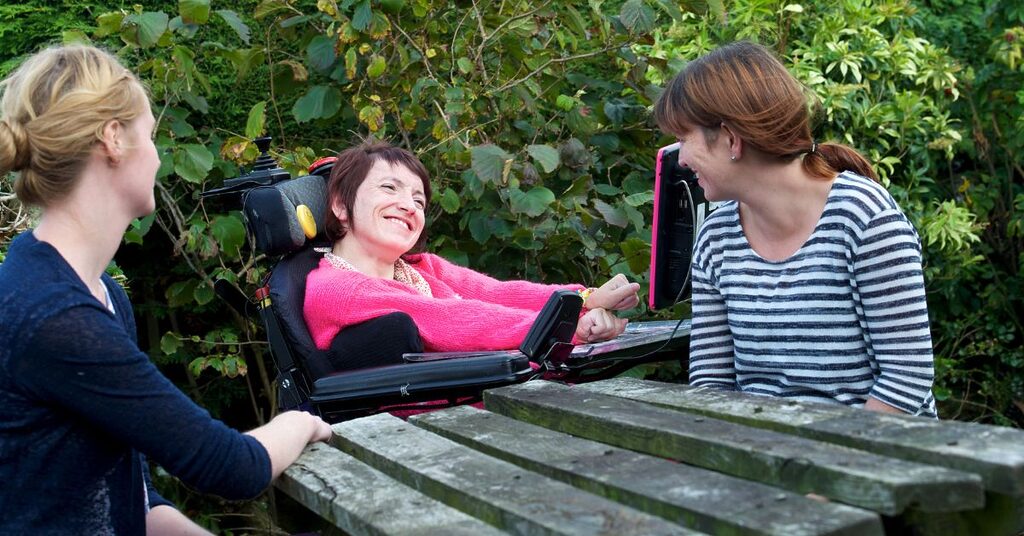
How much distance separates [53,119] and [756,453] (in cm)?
120

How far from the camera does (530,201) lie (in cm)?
347

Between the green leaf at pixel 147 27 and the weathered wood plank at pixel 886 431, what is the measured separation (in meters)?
2.09

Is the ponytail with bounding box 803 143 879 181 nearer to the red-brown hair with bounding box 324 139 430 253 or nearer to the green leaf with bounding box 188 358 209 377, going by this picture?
the red-brown hair with bounding box 324 139 430 253

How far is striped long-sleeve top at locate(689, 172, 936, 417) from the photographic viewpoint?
7.23ft

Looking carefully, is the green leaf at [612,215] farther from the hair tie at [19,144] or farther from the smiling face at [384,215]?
the hair tie at [19,144]

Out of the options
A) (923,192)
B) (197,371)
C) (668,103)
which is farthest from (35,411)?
(923,192)

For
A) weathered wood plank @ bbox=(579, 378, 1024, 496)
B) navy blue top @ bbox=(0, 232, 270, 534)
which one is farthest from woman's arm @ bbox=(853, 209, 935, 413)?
navy blue top @ bbox=(0, 232, 270, 534)

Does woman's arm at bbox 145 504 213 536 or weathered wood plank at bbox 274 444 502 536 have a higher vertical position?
weathered wood plank at bbox 274 444 502 536

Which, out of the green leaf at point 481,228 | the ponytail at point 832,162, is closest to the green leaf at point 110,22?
the green leaf at point 481,228

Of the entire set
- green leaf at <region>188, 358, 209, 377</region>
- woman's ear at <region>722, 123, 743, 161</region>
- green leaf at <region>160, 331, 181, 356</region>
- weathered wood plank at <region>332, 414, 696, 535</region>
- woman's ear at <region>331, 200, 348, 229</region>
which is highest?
woman's ear at <region>722, 123, 743, 161</region>

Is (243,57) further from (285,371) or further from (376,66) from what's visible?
(285,371)

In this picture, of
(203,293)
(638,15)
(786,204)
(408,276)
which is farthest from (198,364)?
(786,204)

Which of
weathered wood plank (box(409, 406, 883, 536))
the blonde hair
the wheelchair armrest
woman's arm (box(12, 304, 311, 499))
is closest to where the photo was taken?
weathered wood plank (box(409, 406, 883, 536))

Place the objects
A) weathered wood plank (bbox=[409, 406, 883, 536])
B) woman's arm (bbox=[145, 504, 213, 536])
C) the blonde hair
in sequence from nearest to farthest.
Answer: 1. weathered wood plank (bbox=[409, 406, 883, 536])
2. the blonde hair
3. woman's arm (bbox=[145, 504, 213, 536])
